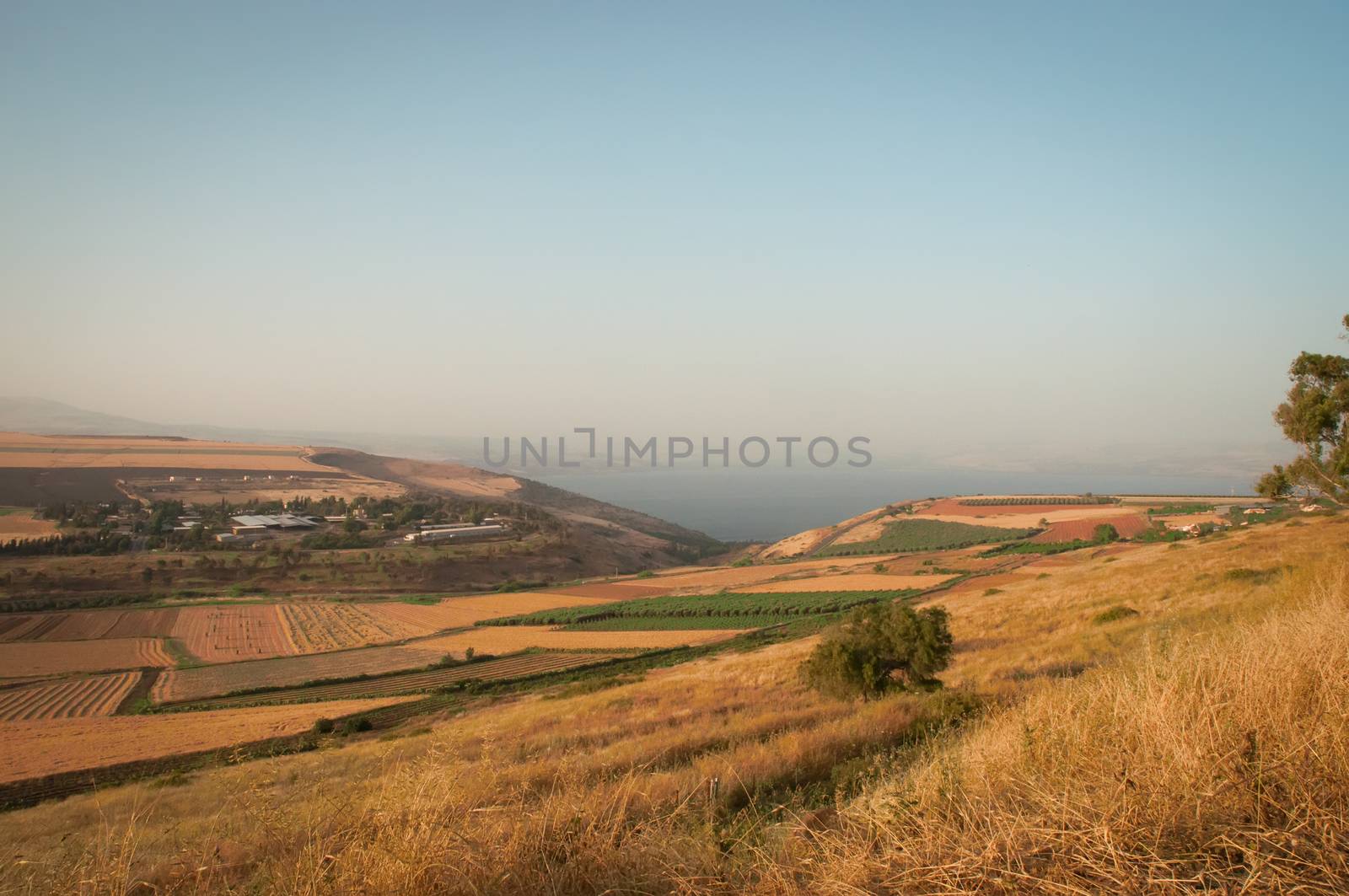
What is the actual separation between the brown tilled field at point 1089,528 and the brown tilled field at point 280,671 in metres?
59.9

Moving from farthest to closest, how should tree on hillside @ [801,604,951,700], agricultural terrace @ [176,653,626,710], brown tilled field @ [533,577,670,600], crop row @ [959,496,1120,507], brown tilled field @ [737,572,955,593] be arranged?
1. crop row @ [959,496,1120,507]
2. brown tilled field @ [533,577,670,600]
3. brown tilled field @ [737,572,955,593]
4. agricultural terrace @ [176,653,626,710]
5. tree on hillside @ [801,604,951,700]

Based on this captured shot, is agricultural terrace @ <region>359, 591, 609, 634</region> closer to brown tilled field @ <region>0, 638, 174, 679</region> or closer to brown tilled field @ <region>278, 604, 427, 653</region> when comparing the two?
brown tilled field @ <region>278, 604, 427, 653</region>

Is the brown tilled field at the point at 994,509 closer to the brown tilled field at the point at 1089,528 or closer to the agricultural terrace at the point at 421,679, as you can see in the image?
the brown tilled field at the point at 1089,528

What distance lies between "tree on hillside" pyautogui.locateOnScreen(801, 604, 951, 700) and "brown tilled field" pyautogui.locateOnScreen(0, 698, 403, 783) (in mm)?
19488

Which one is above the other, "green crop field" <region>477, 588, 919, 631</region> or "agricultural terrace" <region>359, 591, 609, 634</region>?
"green crop field" <region>477, 588, 919, 631</region>

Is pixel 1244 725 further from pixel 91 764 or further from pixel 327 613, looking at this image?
pixel 327 613

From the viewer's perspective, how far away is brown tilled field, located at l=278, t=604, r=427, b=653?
45781 millimetres

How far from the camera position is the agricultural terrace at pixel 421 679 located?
106 feet

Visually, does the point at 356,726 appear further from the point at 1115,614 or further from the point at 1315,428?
the point at 1315,428

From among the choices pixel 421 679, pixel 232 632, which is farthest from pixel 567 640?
pixel 232 632

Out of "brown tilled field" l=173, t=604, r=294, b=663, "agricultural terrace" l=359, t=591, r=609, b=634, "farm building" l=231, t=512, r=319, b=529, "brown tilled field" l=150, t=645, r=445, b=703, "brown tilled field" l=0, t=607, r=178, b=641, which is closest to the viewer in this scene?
"brown tilled field" l=150, t=645, r=445, b=703

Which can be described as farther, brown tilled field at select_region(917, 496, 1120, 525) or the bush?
brown tilled field at select_region(917, 496, 1120, 525)

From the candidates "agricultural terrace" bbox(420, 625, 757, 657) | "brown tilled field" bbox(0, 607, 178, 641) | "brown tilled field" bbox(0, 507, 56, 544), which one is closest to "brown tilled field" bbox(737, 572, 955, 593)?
"agricultural terrace" bbox(420, 625, 757, 657)

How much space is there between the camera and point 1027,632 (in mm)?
20422
